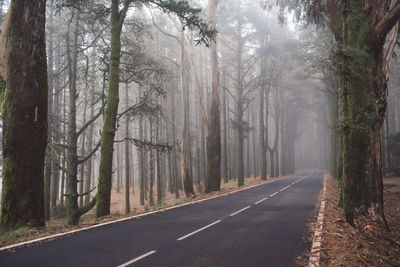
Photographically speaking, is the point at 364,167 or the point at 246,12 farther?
the point at 246,12

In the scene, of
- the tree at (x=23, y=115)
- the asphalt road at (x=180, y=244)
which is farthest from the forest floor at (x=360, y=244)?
the tree at (x=23, y=115)

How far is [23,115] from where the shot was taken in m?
7.99

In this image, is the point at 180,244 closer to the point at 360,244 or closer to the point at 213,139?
the point at 360,244

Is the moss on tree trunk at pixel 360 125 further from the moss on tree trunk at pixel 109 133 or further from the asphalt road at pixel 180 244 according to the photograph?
the moss on tree trunk at pixel 109 133

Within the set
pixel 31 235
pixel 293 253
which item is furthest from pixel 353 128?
pixel 31 235

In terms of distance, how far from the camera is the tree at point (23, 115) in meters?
7.84

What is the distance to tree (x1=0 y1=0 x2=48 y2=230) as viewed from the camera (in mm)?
7840

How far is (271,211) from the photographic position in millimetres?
11750

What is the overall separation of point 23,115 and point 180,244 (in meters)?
5.48

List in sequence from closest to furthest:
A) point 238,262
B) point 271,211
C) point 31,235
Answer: point 238,262 → point 31,235 → point 271,211

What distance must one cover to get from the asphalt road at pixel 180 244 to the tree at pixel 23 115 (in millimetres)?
1802

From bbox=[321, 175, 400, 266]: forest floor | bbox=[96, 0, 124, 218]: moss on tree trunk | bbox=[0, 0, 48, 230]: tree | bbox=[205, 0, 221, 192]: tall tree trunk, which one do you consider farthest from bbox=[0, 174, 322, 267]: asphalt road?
bbox=[205, 0, 221, 192]: tall tree trunk

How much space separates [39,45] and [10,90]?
4.97 ft

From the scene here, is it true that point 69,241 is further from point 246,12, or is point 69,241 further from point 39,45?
point 246,12
